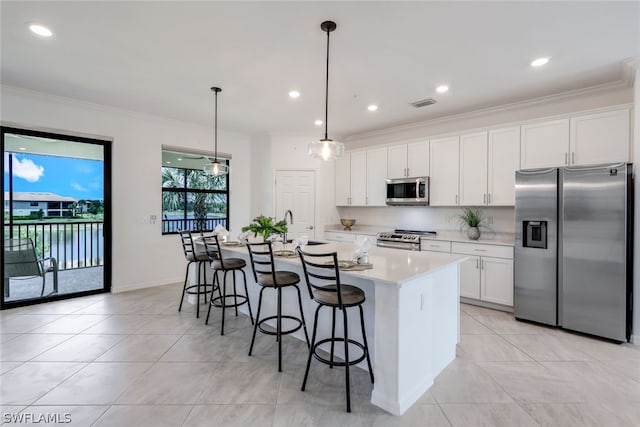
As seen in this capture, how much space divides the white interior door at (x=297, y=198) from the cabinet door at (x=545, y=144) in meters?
3.38

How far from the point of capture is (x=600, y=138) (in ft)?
11.3

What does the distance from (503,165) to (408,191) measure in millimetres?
1387

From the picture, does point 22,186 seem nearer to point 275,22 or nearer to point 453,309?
point 275,22

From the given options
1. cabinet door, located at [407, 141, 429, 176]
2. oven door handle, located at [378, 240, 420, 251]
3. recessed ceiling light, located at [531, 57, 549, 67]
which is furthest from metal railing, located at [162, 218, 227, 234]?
recessed ceiling light, located at [531, 57, 549, 67]

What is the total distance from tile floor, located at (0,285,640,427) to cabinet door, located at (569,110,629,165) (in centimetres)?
199

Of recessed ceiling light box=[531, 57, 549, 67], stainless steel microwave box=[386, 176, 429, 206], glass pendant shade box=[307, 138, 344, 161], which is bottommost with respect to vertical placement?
stainless steel microwave box=[386, 176, 429, 206]

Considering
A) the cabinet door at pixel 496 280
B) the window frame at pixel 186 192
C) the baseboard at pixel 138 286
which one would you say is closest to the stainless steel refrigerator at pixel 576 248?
the cabinet door at pixel 496 280

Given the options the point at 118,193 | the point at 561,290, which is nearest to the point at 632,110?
the point at 561,290

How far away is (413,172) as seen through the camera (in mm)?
5035

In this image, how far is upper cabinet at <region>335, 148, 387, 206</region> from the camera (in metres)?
5.48

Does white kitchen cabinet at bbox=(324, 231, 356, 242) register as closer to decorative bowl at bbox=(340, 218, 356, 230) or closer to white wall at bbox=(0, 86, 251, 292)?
decorative bowl at bbox=(340, 218, 356, 230)

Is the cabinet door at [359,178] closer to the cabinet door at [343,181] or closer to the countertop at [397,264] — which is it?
the cabinet door at [343,181]

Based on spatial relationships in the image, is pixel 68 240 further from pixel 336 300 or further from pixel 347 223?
pixel 336 300

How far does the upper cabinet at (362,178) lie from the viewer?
5479 mm
